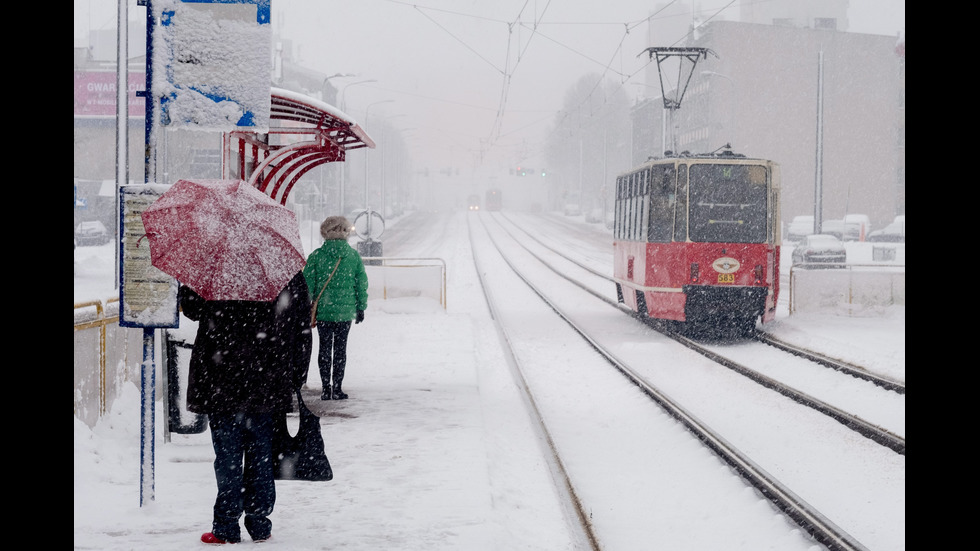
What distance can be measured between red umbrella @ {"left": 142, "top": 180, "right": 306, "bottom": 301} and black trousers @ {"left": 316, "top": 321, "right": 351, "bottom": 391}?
4.34 metres

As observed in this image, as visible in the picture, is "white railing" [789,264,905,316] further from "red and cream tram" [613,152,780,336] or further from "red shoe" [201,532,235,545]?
"red shoe" [201,532,235,545]

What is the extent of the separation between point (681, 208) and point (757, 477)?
29.4ft

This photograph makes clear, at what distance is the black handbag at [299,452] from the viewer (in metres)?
5.65

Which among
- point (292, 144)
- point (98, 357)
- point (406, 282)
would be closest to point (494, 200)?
point (406, 282)

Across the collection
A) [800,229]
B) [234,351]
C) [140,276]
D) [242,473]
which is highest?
[800,229]

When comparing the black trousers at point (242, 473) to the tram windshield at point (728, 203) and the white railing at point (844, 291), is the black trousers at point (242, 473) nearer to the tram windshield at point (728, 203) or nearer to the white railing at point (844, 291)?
the tram windshield at point (728, 203)

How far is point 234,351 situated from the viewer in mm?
5184

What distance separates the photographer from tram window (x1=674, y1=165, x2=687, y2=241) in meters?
15.8

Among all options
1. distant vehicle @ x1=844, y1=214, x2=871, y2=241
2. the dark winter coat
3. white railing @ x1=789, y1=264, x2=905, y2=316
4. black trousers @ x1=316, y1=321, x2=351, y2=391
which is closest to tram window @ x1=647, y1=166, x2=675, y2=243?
white railing @ x1=789, y1=264, x2=905, y2=316

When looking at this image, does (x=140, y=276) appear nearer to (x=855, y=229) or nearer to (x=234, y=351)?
(x=234, y=351)

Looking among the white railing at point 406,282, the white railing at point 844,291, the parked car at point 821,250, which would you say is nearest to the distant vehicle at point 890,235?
the parked car at point 821,250
